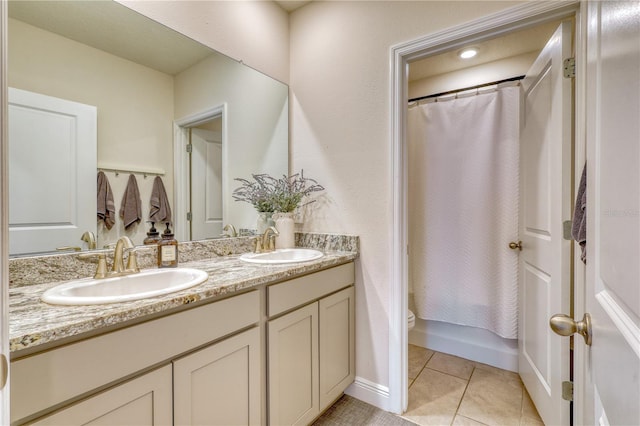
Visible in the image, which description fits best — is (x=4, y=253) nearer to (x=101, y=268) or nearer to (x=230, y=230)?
(x=101, y=268)

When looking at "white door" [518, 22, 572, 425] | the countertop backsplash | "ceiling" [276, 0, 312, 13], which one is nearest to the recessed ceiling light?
"white door" [518, 22, 572, 425]

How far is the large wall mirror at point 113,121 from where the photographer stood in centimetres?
108

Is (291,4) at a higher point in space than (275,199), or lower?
higher

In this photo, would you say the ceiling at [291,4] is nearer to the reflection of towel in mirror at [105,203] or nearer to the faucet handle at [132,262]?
the reflection of towel in mirror at [105,203]

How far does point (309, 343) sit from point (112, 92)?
57.1 inches

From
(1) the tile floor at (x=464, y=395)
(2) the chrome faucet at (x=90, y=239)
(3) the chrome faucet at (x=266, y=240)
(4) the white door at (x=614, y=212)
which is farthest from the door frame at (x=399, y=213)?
(2) the chrome faucet at (x=90, y=239)

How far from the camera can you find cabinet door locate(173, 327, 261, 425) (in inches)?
37.3

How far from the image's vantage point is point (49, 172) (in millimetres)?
1116

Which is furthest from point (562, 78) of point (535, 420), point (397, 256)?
point (535, 420)

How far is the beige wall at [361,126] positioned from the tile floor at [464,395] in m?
0.32

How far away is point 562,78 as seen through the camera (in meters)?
1.34

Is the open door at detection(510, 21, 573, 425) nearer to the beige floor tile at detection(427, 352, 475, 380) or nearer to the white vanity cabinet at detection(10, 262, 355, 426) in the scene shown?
the beige floor tile at detection(427, 352, 475, 380)

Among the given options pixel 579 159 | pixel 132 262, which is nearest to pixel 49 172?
pixel 132 262

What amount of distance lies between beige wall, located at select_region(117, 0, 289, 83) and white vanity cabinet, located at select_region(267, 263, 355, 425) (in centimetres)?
136
